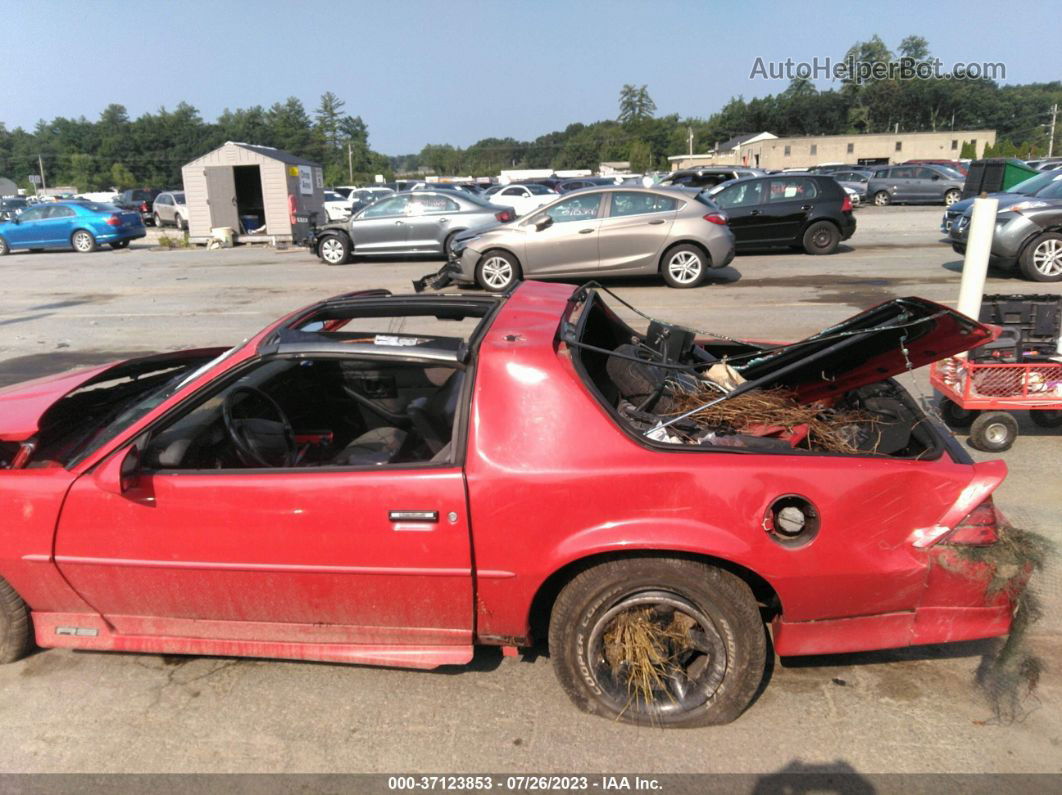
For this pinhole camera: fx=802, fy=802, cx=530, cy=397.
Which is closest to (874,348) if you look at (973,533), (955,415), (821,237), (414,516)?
(973,533)

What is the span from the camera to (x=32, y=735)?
2.98 meters

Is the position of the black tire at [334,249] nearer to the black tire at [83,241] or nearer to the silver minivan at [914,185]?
the black tire at [83,241]

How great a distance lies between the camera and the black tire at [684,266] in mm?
12891

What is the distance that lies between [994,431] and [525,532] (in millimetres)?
4208

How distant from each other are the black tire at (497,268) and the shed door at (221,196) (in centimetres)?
1419

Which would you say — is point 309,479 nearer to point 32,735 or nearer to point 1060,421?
point 32,735

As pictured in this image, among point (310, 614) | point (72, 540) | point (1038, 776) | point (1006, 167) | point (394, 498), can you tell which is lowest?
point (1038, 776)

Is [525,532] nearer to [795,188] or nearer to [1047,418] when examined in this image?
[1047,418]

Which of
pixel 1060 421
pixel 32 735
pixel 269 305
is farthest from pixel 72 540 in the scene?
pixel 269 305

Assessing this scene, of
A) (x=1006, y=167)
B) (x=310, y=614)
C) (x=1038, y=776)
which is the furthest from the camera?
(x=1006, y=167)

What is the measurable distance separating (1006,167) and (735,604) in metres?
17.4

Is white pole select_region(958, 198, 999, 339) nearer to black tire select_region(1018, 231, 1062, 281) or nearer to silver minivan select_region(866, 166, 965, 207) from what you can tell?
black tire select_region(1018, 231, 1062, 281)

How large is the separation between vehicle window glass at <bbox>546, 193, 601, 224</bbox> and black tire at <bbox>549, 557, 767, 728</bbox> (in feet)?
35.0

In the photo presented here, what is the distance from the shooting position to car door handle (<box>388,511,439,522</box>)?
2809 millimetres
